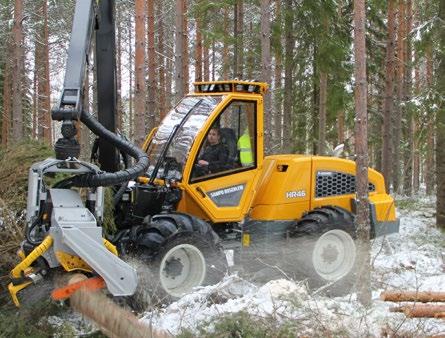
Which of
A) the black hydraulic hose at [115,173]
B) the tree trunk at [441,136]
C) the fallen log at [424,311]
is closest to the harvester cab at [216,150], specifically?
the black hydraulic hose at [115,173]

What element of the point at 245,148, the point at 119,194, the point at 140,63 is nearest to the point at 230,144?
the point at 245,148

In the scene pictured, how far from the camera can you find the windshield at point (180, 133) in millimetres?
7340

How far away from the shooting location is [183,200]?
7.41 metres

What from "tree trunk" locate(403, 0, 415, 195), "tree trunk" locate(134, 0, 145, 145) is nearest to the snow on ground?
"tree trunk" locate(134, 0, 145, 145)

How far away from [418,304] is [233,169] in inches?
113

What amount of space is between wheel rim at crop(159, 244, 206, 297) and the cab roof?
2323 mm

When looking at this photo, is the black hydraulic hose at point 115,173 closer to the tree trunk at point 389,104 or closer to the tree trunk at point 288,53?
the tree trunk at point 288,53

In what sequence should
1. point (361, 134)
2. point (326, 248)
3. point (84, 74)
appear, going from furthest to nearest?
point (326, 248) → point (361, 134) → point (84, 74)

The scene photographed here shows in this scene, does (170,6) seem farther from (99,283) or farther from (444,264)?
(99,283)

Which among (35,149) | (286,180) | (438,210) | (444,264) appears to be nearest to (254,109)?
(286,180)

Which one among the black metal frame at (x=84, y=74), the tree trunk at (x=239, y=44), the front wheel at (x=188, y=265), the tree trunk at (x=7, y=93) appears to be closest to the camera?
the black metal frame at (x=84, y=74)

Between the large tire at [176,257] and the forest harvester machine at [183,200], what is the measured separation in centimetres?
1

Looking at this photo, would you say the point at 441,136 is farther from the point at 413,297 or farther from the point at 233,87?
the point at 413,297

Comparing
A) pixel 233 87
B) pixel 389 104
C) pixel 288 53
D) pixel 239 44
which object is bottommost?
pixel 233 87
